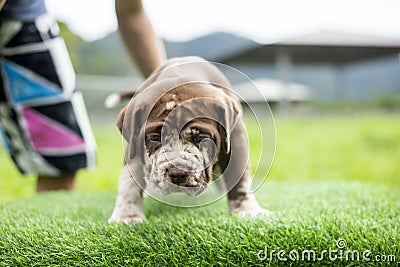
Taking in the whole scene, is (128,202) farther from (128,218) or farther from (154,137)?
(154,137)

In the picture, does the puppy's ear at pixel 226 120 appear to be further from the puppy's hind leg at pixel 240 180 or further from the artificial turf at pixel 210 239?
the artificial turf at pixel 210 239

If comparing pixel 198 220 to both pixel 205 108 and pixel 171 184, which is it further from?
pixel 205 108

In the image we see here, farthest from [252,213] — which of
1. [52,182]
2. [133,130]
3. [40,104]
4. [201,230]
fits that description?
[52,182]

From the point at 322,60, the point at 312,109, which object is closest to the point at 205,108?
the point at 312,109

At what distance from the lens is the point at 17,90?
2342 millimetres

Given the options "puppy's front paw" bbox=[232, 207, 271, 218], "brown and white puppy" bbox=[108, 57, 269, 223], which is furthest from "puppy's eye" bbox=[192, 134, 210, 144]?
"puppy's front paw" bbox=[232, 207, 271, 218]

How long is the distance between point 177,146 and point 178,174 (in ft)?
0.26

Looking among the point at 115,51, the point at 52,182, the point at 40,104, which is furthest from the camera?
the point at 115,51

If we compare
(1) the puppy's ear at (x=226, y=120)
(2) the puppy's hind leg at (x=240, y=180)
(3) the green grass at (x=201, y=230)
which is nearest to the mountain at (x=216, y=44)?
(3) the green grass at (x=201, y=230)

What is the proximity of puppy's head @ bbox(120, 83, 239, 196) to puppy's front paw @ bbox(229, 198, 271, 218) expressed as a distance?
1.01ft

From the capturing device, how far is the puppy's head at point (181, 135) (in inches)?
49.9

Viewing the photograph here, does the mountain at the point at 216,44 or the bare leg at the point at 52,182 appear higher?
the bare leg at the point at 52,182

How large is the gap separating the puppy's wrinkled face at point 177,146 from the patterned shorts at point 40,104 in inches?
48.0

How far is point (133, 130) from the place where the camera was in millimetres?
1354
